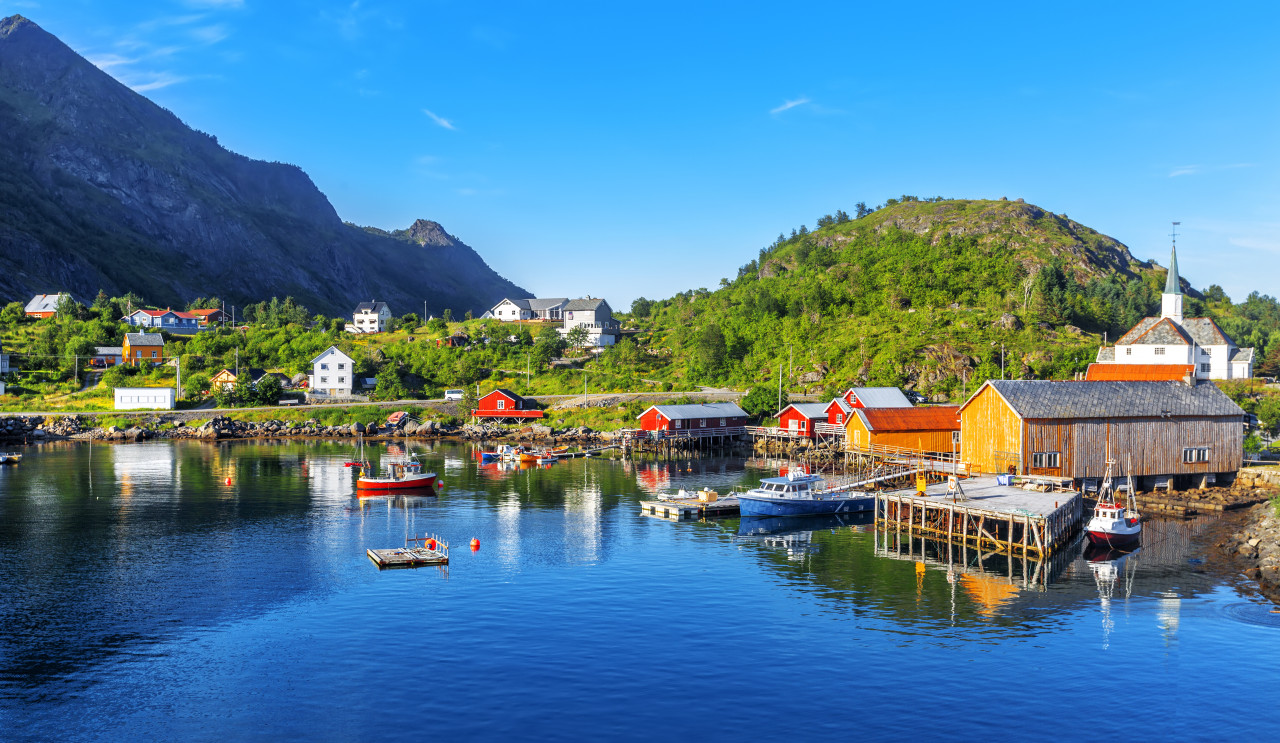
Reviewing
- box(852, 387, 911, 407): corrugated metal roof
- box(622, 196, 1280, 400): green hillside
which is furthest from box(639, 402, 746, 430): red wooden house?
box(622, 196, 1280, 400): green hillside

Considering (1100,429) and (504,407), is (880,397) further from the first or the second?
(504,407)

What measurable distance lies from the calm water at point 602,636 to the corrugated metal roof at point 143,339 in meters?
103

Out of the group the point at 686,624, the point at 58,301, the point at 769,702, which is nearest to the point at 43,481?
the point at 686,624

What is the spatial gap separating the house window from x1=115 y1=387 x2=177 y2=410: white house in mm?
121623

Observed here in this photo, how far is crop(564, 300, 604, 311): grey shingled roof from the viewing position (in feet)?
595

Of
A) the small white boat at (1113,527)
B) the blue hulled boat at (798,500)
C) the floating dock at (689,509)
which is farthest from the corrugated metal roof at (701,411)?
the small white boat at (1113,527)

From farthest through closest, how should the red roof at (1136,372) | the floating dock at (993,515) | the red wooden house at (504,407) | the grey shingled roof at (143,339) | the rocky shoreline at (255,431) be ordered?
the grey shingled roof at (143,339) < the red wooden house at (504,407) < the rocky shoreline at (255,431) < the red roof at (1136,372) < the floating dock at (993,515)

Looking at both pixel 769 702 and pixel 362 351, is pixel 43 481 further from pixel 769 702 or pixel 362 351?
pixel 362 351

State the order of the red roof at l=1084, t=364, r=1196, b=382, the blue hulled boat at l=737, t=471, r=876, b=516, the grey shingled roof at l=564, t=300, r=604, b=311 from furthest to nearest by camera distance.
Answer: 1. the grey shingled roof at l=564, t=300, r=604, b=311
2. the red roof at l=1084, t=364, r=1196, b=382
3. the blue hulled boat at l=737, t=471, r=876, b=516

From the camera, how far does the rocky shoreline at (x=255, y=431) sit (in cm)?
11188

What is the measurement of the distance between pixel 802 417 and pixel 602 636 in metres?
65.9

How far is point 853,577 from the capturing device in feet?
147

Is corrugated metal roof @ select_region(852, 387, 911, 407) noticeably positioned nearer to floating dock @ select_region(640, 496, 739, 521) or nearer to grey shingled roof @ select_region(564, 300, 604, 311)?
floating dock @ select_region(640, 496, 739, 521)

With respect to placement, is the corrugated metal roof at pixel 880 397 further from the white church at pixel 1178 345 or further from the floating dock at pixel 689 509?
the floating dock at pixel 689 509
